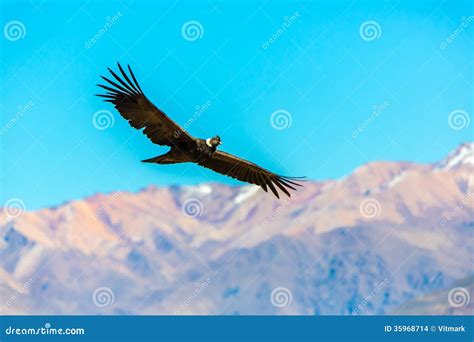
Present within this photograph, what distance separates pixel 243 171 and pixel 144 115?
3.67 m

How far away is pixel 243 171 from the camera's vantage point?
20.0 m

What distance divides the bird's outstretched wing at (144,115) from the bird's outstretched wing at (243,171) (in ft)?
6.05

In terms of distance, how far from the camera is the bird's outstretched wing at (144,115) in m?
16.8
